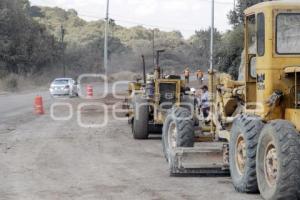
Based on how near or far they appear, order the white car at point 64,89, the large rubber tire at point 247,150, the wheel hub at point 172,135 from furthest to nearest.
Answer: the white car at point 64,89, the wheel hub at point 172,135, the large rubber tire at point 247,150

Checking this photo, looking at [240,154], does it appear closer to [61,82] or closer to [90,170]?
[90,170]

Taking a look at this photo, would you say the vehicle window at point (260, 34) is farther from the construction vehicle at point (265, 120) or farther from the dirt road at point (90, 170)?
the dirt road at point (90, 170)

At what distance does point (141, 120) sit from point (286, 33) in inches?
394

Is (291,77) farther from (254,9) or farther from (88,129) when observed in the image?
(88,129)

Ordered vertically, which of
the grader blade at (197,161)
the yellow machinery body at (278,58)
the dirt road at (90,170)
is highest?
the yellow machinery body at (278,58)

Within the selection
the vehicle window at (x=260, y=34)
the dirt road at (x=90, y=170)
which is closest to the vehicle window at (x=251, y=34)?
the vehicle window at (x=260, y=34)

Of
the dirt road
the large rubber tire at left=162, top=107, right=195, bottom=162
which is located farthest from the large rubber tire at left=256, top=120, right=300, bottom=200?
the large rubber tire at left=162, top=107, right=195, bottom=162

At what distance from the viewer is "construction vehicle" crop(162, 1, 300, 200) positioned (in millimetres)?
9281

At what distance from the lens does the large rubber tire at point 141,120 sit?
19.8m

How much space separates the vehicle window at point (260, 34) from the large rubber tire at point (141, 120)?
953 cm

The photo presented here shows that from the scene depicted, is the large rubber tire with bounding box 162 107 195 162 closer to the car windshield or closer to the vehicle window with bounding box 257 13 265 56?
the vehicle window with bounding box 257 13 265 56

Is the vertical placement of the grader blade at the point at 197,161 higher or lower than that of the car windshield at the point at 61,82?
lower

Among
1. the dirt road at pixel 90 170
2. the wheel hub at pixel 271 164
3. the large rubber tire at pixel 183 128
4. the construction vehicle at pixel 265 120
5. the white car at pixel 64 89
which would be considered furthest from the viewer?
the white car at pixel 64 89

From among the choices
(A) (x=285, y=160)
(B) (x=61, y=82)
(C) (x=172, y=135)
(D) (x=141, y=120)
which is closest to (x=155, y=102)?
(D) (x=141, y=120)
